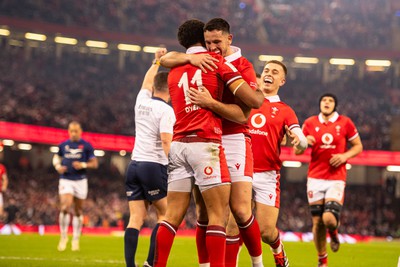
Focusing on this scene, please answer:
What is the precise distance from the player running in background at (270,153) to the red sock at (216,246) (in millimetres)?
2291

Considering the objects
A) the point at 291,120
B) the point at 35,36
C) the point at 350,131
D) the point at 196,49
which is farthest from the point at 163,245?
the point at 35,36

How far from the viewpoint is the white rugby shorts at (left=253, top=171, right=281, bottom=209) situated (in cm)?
871

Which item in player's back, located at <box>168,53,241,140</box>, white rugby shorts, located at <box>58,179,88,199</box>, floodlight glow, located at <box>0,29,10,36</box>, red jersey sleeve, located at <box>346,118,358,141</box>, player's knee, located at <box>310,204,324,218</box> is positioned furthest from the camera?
floodlight glow, located at <box>0,29,10,36</box>

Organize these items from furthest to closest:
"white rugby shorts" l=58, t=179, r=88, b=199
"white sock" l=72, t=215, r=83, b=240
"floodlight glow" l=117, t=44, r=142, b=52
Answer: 1. "floodlight glow" l=117, t=44, r=142, b=52
2. "white rugby shorts" l=58, t=179, r=88, b=199
3. "white sock" l=72, t=215, r=83, b=240

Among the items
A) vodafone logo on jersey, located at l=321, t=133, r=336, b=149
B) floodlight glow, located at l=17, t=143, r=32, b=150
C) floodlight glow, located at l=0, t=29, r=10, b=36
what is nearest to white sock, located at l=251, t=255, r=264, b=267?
vodafone logo on jersey, located at l=321, t=133, r=336, b=149

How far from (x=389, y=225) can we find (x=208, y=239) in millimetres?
37049

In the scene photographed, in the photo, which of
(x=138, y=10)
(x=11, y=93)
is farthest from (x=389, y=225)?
(x=138, y=10)

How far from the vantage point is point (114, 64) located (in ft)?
188

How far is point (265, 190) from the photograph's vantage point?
28.7 feet

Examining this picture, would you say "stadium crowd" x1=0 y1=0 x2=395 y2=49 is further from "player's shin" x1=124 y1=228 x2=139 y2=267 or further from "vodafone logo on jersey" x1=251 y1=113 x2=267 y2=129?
"player's shin" x1=124 y1=228 x2=139 y2=267

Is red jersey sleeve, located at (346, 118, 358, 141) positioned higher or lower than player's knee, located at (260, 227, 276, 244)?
higher

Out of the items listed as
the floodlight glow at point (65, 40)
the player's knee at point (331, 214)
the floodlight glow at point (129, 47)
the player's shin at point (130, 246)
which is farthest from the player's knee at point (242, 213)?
the floodlight glow at point (129, 47)

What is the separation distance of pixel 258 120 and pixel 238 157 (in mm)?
2078

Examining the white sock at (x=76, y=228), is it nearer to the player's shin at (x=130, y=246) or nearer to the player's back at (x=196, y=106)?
the player's shin at (x=130, y=246)
